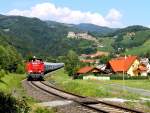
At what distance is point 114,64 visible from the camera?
448 feet

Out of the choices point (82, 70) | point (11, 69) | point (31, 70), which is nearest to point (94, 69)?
point (82, 70)

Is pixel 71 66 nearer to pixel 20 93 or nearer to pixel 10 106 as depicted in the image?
pixel 20 93

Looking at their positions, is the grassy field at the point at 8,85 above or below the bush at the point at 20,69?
below

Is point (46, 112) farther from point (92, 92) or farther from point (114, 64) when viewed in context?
point (114, 64)

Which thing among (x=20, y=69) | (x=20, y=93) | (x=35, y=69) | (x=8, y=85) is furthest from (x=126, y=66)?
(x=20, y=93)

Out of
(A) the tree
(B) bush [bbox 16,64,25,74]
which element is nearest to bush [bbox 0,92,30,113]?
(B) bush [bbox 16,64,25,74]

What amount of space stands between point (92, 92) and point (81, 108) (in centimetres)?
1327

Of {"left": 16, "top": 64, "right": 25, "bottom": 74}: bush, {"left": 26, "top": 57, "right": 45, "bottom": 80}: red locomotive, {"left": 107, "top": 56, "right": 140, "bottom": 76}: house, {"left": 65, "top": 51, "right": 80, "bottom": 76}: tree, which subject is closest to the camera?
{"left": 26, "top": 57, "right": 45, "bottom": 80}: red locomotive

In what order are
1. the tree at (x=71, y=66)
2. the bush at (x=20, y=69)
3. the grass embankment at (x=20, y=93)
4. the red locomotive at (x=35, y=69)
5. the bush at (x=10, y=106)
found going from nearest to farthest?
the bush at (x=10, y=106)
the grass embankment at (x=20, y=93)
the red locomotive at (x=35, y=69)
the bush at (x=20, y=69)
the tree at (x=71, y=66)

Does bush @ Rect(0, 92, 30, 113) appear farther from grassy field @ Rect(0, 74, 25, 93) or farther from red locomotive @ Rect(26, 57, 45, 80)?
red locomotive @ Rect(26, 57, 45, 80)

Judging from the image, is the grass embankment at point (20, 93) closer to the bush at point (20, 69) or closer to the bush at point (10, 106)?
the bush at point (10, 106)

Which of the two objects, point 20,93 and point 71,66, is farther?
point 71,66

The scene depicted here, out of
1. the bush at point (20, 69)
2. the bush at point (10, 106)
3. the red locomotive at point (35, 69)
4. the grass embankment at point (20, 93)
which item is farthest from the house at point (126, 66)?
the bush at point (10, 106)

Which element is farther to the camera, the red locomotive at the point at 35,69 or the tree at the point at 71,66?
the tree at the point at 71,66
